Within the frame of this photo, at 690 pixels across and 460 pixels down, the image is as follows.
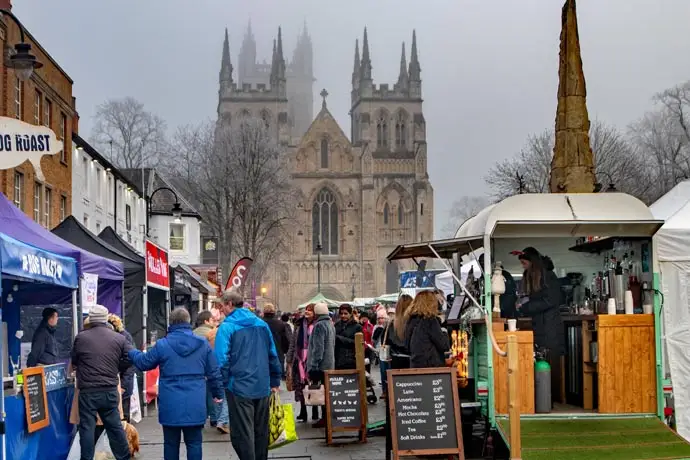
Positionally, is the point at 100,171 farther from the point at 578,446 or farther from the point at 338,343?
the point at 578,446

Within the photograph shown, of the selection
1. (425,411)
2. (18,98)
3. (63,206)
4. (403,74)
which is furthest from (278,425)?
(403,74)

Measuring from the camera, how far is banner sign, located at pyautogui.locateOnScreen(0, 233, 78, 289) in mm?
8922

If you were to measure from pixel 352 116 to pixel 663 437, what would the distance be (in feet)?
332

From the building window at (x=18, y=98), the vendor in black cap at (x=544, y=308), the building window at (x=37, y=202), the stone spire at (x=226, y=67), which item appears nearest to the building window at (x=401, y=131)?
the stone spire at (x=226, y=67)

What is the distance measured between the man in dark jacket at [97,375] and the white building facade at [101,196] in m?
23.8

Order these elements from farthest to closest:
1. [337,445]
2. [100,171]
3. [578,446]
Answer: [100,171] < [337,445] < [578,446]

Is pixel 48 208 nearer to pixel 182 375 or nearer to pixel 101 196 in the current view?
pixel 101 196

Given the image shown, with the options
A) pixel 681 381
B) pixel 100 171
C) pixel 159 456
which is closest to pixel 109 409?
pixel 159 456

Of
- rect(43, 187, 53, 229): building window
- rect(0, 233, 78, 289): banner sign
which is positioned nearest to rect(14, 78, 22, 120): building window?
rect(43, 187, 53, 229): building window

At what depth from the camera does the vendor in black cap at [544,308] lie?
11.7 meters

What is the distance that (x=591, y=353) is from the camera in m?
11.3

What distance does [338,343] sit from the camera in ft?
51.4

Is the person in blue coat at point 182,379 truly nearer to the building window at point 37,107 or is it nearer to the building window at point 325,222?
the building window at point 37,107

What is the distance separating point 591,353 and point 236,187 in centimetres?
4644
